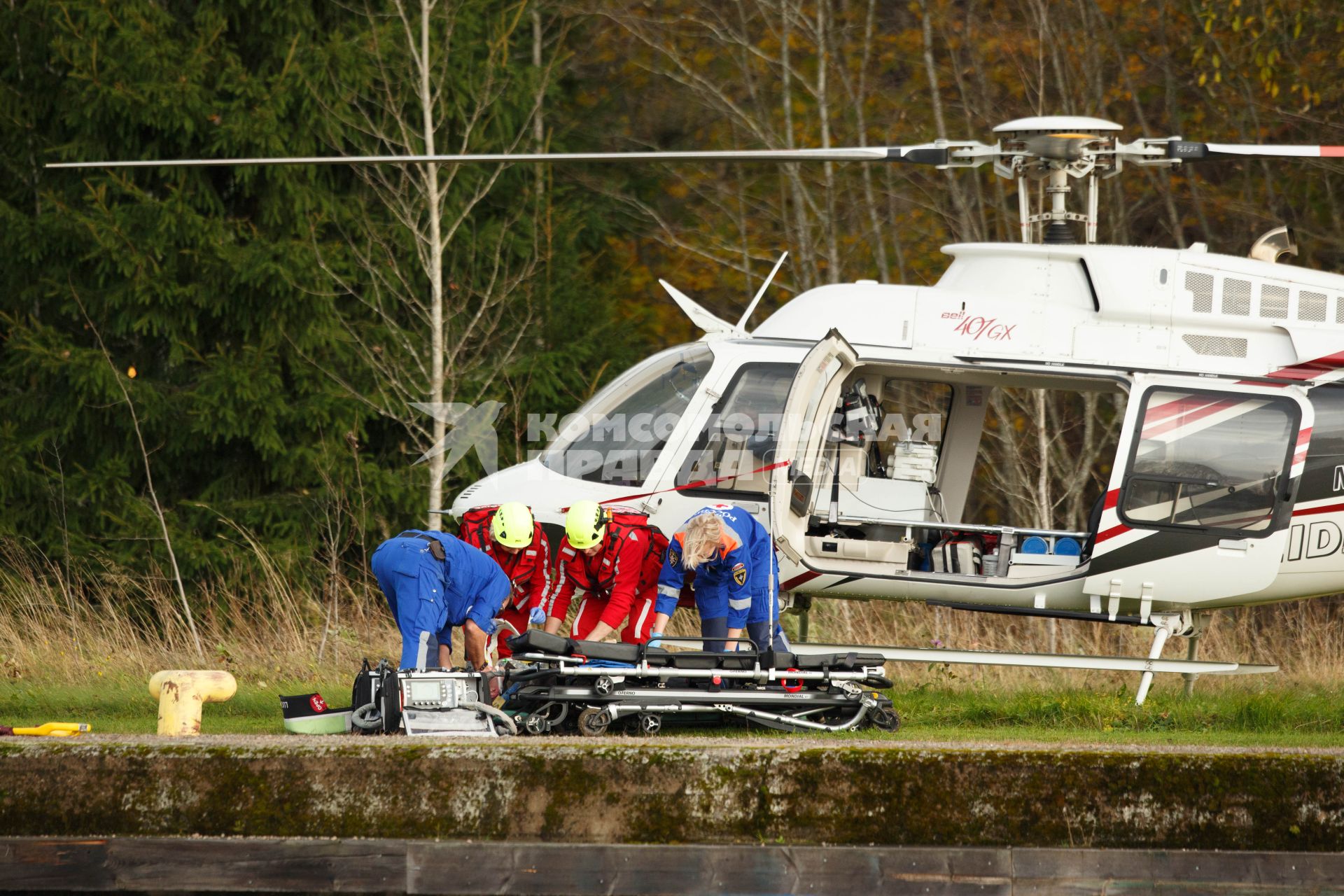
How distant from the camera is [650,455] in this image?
11.0m

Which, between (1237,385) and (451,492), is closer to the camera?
(1237,385)

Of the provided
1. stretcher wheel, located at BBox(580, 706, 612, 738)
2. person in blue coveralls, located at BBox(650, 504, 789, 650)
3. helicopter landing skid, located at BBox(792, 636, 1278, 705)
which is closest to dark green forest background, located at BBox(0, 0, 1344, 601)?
person in blue coveralls, located at BBox(650, 504, 789, 650)

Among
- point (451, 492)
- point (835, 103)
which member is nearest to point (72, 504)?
point (451, 492)

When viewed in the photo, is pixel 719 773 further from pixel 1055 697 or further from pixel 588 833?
pixel 1055 697

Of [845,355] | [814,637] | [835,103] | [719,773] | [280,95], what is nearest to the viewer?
[719,773]

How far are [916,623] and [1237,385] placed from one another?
549 centimetres

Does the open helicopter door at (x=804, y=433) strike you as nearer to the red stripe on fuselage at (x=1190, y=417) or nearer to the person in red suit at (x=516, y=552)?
the person in red suit at (x=516, y=552)

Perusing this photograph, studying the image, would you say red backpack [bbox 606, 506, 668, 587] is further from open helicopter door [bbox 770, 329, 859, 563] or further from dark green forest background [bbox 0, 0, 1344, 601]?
dark green forest background [bbox 0, 0, 1344, 601]

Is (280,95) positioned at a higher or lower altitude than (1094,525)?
higher

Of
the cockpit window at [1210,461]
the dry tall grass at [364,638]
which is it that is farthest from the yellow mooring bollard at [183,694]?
the cockpit window at [1210,461]

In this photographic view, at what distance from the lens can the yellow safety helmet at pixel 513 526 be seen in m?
10.0

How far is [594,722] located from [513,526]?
195cm

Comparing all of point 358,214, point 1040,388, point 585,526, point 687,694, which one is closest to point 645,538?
point 585,526

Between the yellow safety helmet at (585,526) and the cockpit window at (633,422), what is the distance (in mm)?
1035
